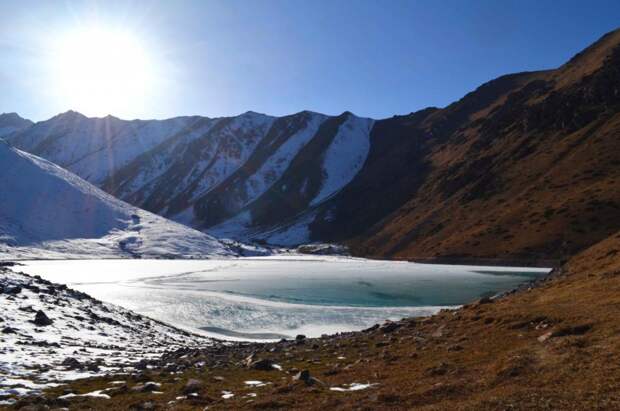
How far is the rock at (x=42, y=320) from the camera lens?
32594 millimetres

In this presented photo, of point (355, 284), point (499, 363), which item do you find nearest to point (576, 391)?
point (499, 363)

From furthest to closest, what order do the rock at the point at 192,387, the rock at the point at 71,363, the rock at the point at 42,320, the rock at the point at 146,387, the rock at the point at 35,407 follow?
1. the rock at the point at 42,320
2. the rock at the point at 71,363
3. the rock at the point at 146,387
4. the rock at the point at 192,387
5. the rock at the point at 35,407

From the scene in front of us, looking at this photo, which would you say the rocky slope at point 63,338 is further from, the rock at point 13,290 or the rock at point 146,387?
the rock at point 146,387

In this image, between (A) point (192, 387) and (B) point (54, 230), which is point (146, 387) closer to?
(A) point (192, 387)

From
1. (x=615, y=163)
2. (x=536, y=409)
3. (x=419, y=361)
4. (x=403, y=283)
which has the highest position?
(x=615, y=163)

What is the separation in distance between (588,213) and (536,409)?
130 meters

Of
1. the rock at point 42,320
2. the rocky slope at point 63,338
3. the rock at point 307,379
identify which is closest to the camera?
the rock at point 307,379

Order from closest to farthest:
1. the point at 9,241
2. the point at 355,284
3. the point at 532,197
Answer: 1. the point at 355,284
2. the point at 532,197
3. the point at 9,241

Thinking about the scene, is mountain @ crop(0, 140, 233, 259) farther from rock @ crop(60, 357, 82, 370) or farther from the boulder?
the boulder

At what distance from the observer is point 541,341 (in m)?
19.1

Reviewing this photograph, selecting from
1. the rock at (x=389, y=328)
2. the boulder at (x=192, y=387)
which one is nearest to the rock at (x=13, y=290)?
the boulder at (x=192, y=387)

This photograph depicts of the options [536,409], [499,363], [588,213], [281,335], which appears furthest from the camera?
[588,213]

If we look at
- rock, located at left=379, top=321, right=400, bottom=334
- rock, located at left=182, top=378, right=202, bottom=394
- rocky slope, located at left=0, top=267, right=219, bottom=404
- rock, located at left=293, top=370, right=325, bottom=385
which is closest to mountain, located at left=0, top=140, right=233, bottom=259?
rocky slope, located at left=0, top=267, right=219, bottom=404

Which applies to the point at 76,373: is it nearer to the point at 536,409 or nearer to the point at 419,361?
the point at 419,361
